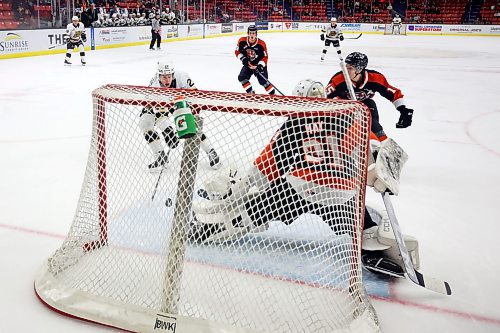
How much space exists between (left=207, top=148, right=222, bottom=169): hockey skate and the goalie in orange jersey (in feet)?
0.40

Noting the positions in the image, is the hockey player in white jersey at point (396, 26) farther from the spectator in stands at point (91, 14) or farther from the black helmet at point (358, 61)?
the black helmet at point (358, 61)

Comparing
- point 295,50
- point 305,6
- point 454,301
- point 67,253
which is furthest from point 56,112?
point 305,6

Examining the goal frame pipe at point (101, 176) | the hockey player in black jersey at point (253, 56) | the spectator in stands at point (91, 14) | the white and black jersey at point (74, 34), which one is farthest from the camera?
the spectator in stands at point (91, 14)

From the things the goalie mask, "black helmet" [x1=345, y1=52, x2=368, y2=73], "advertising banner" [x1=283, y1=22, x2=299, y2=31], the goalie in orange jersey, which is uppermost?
"advertising banner" [x1=283, y1=22, x2=299, y2=31]

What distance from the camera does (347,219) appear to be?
1.90 m

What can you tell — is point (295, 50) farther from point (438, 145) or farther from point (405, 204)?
point (405, 204)

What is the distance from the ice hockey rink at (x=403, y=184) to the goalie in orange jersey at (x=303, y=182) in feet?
0.97

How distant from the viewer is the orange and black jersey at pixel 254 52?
20.9 feet

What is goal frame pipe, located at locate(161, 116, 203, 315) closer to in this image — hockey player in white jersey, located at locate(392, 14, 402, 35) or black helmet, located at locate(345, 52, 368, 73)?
black helmet, located at locate(345, 52, 368, 73)

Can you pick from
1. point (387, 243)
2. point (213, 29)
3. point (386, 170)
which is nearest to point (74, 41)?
point (387, 243)

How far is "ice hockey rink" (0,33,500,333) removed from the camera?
1947 millimetres

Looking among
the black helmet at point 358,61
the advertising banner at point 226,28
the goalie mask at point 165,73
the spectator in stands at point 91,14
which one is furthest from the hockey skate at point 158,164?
the advertising banner at point 226,28

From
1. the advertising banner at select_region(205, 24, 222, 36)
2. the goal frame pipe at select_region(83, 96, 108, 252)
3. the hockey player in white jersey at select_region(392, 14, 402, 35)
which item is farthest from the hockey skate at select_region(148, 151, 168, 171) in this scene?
the hockey player in white jersey at select_region(392, 14, 402, 35)

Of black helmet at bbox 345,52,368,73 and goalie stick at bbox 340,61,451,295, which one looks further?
black helmet at bbox 345,52,368,73
